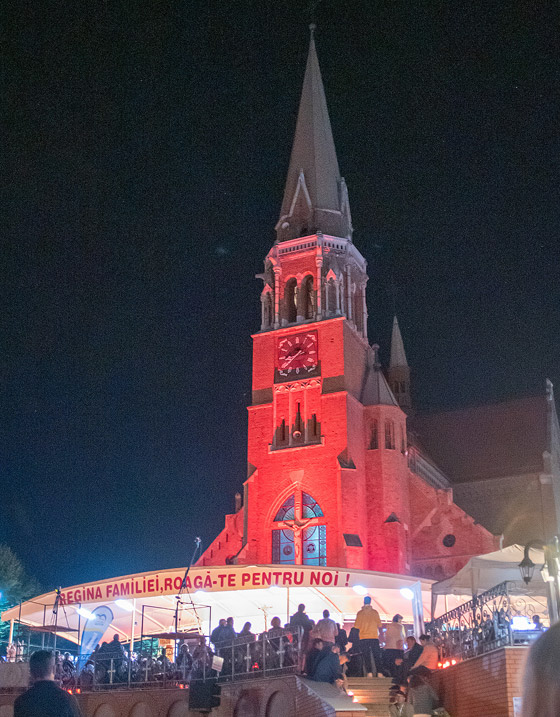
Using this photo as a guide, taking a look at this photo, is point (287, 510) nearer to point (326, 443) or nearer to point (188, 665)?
point (326, 443)

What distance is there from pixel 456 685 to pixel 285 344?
3074cm

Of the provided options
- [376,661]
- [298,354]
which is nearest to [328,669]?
[376,661]

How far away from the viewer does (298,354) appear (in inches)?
1764

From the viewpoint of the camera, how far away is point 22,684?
23.3 metres

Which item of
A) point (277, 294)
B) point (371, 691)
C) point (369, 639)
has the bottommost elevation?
point (371, 691)

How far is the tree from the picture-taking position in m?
51.9

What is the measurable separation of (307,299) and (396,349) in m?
19.0

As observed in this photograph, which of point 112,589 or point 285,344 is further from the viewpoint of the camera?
point 285,344

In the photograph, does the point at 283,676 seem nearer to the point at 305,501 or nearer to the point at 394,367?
the point at 305,501

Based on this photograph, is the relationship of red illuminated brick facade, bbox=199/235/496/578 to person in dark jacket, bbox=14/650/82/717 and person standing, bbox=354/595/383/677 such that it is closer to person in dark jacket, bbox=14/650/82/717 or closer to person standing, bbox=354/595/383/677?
person standing, bbox=354/595/383/677

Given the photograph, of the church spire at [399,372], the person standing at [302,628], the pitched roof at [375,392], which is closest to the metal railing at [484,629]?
the person standing at [302,628]

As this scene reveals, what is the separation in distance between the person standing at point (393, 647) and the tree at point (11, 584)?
121 ft

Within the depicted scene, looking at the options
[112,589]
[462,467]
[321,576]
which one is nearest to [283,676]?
[321,576]

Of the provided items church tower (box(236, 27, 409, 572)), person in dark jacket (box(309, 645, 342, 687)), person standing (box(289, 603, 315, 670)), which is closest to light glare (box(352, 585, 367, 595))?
person standing (box(289, 603, 315, 670))
